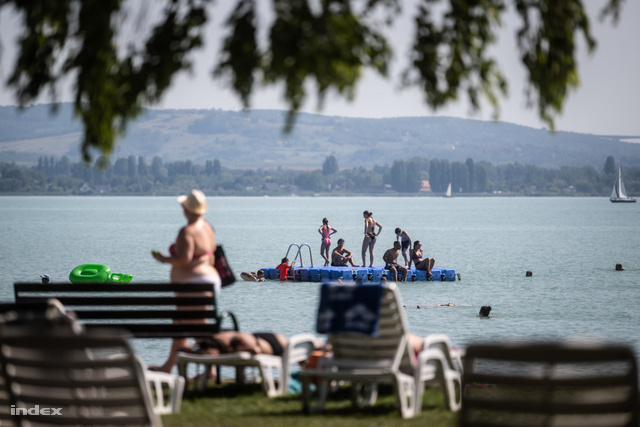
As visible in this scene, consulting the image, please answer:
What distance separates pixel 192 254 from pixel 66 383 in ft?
12.8

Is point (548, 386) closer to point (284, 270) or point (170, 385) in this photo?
point (170, 385)

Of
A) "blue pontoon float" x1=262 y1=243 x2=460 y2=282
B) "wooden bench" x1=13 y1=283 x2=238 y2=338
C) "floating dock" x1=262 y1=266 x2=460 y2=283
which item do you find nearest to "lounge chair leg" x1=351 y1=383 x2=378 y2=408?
"wooden bench" x1=13 y1=283 x2=238 y2=338

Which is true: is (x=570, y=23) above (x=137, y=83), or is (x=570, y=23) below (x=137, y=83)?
above

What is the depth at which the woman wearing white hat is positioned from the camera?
27.0 ft

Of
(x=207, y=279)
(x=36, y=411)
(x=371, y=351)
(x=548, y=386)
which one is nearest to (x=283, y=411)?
(x=371, y=351)

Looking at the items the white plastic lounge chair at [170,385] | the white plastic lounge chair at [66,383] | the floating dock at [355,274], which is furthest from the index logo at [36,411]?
the floating dock at [355,274]

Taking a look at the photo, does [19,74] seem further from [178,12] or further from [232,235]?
[232,235]

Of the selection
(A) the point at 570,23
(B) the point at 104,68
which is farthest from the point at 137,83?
(A) the point at 570,23

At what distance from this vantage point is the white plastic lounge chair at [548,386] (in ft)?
12.3

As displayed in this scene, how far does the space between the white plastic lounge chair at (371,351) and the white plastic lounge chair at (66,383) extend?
2.63 m

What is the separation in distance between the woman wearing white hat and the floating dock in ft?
77.7

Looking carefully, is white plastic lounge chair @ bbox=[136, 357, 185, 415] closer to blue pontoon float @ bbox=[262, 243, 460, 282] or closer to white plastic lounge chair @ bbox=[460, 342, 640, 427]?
white plastic lounge chair @ bbox=[460, 342, 640, 427]

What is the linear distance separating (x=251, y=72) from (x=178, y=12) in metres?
0.70

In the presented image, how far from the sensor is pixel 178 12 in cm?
571
